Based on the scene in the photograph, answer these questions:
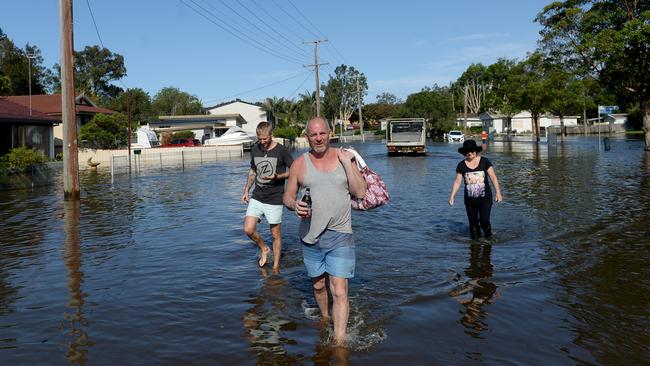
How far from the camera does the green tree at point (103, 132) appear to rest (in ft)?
134

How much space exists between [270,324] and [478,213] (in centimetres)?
462

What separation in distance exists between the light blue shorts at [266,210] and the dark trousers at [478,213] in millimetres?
2921

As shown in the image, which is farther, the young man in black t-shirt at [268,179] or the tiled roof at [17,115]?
the tiled roof at [17,115]

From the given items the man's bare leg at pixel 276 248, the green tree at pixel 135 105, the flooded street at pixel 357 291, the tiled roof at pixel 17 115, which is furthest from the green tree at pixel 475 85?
the man's bare leg at pixel 276 248

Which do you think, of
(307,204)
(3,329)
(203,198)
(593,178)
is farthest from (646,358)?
(593,178)

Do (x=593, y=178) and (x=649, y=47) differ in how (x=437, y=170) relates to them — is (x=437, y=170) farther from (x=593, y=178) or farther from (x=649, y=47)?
(x=649, y=47)

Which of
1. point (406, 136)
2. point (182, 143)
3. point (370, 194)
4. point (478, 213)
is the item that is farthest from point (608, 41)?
point (182, 143)

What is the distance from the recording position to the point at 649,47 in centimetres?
3034

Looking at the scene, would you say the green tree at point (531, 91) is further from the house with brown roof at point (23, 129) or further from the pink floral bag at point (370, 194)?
the pink floral bag at point (370, 194)

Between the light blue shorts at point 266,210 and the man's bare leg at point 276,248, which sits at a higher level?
the light blue shorts at point 266,210

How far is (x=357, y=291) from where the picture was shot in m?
6.34

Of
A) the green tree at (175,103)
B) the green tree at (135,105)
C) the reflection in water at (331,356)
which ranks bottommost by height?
the reflection in water at (331,356)

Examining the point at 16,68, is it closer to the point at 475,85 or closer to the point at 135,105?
the point at 135,105

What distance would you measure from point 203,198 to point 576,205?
9782mm
